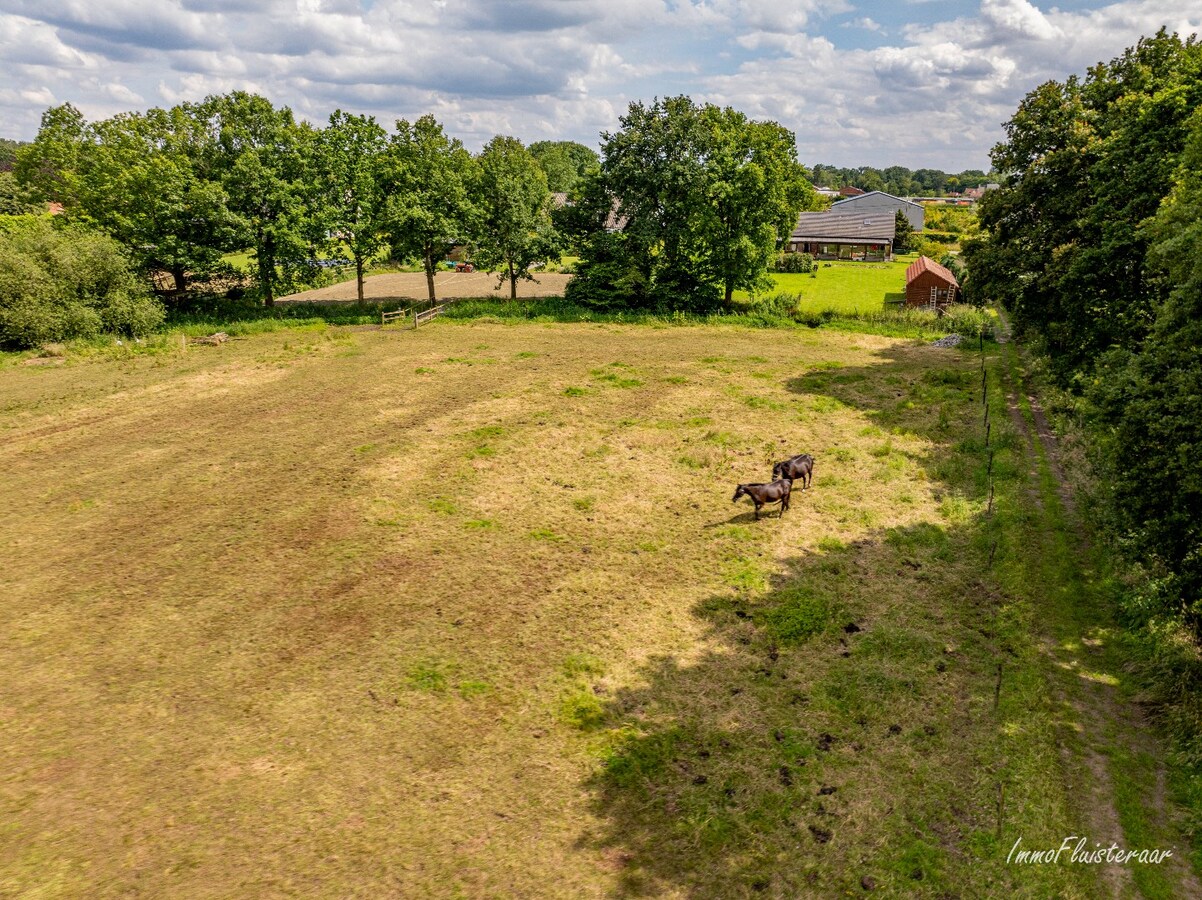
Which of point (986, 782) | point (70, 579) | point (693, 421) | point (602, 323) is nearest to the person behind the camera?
point (986, 782)

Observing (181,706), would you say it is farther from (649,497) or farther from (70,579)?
(649,497)

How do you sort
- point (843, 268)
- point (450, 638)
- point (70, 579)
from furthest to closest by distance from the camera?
point (843, 268) < point (70, 579) < point (450, 638)

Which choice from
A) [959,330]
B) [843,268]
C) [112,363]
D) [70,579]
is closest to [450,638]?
[70,579]

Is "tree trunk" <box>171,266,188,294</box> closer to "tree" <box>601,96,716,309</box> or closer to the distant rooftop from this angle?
"tree" <box>601,96,716,309</box>

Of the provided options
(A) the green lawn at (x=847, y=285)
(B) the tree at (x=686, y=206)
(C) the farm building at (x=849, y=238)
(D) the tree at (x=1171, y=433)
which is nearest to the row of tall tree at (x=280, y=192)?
(B) the tree at (x=686, y=206)

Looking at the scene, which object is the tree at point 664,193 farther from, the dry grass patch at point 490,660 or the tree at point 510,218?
the dry grass patch at point 490,660

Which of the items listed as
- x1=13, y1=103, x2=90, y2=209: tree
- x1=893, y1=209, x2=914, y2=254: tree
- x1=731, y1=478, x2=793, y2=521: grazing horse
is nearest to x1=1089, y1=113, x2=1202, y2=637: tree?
x1=731, y1=478, x2=793, y2=521: grazing horse
